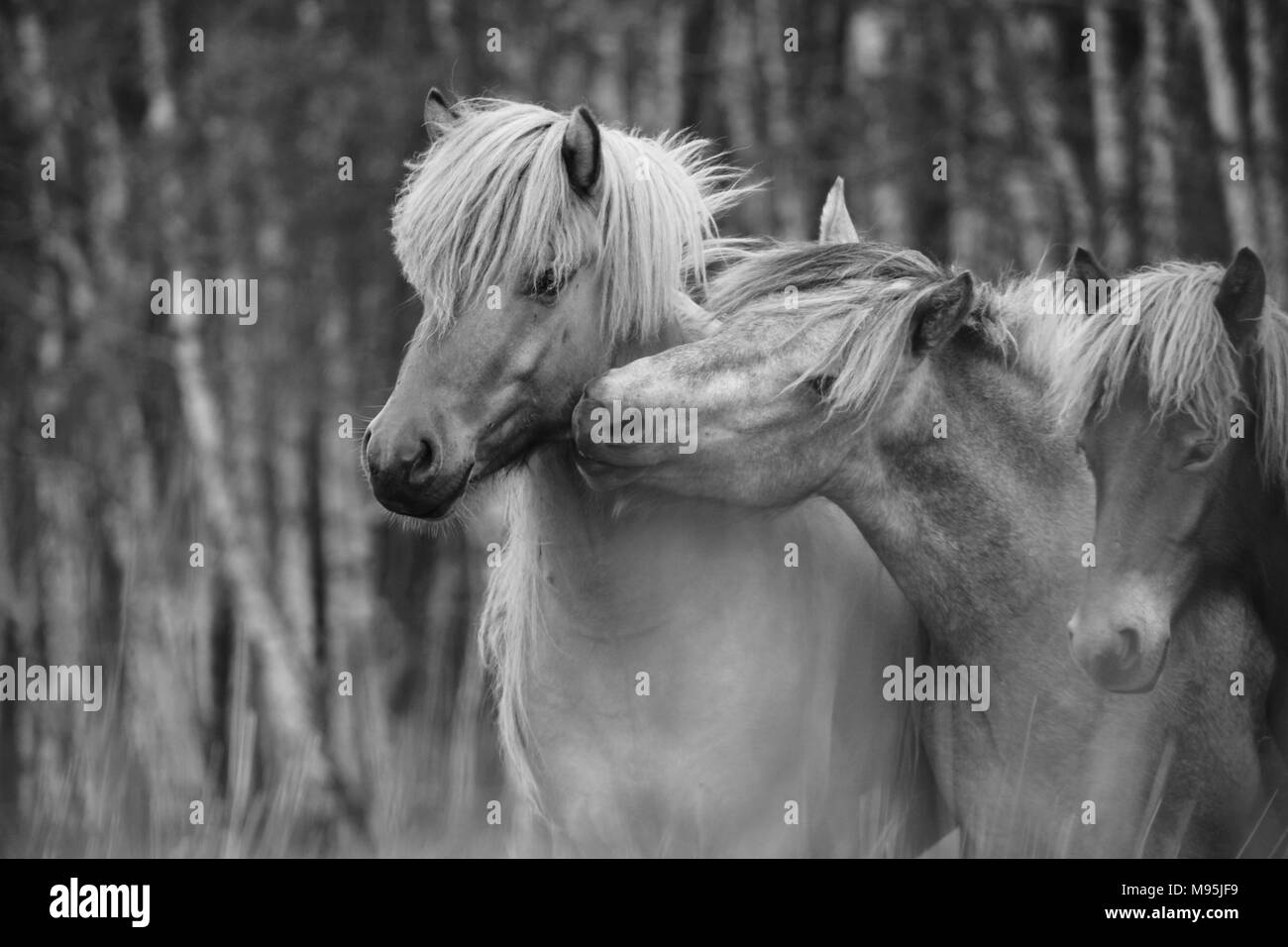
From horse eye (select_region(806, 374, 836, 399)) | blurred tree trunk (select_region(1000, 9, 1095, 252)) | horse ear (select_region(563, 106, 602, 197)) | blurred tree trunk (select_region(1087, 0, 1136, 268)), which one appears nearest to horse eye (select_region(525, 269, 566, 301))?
horse ear (select_region(563, 106, 602, 197))

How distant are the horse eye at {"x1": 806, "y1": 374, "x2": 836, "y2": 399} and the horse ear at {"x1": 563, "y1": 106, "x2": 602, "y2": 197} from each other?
855 mm

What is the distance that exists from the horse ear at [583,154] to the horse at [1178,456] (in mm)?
1453

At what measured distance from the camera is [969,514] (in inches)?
178

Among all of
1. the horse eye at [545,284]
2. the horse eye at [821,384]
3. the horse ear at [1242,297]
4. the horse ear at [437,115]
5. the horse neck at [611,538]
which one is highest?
the horse ear at [437,115]

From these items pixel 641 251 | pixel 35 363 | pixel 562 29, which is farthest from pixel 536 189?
pixel 35 363

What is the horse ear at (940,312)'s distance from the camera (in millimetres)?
4375

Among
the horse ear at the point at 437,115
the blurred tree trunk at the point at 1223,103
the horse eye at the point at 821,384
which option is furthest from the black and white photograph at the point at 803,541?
the blurred tree trunk at the point at 1223,103

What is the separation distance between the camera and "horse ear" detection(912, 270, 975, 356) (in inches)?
172

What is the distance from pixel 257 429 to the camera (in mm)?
11609

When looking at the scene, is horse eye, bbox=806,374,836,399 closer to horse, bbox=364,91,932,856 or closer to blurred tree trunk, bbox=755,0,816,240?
horse, bbox=364,91,932,856

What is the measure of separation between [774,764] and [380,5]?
8.68 meters

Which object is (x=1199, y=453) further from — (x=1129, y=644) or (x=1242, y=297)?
(x=1129, y=644)

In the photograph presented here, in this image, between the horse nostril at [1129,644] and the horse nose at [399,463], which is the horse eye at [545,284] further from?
the horse nostril at [1129,644]

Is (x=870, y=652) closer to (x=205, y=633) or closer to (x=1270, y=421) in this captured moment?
(x=1270, y=421)
